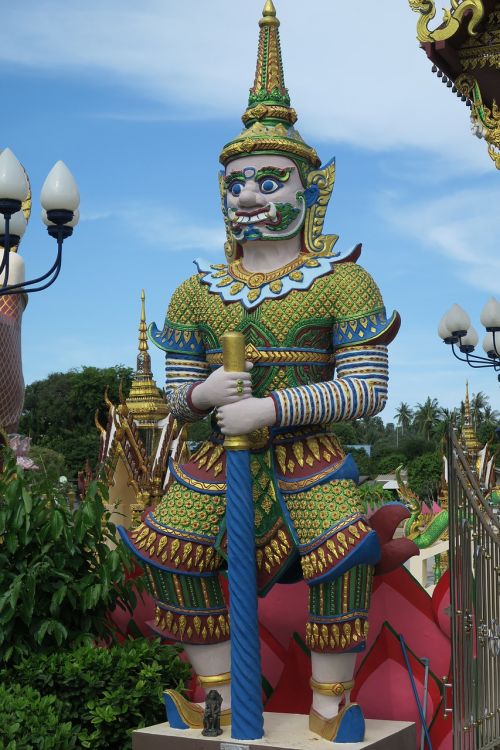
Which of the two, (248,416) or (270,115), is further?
(270,115)

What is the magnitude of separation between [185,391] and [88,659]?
4.26ft

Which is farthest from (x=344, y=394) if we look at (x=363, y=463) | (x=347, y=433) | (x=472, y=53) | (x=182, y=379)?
(x=347, y=433)

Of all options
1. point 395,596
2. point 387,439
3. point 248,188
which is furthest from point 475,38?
point 387,439

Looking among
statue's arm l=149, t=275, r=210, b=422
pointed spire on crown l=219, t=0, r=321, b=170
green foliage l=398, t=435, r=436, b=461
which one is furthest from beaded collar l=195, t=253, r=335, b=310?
green foliage l=398, t=435, r=436, b=461

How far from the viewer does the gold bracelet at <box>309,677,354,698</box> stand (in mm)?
4285

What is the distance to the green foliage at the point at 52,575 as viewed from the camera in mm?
4918

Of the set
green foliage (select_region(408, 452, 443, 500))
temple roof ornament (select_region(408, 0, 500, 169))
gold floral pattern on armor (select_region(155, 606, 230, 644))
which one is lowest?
gold floral pattern on armor (select_region(155, 606, 230, 644))

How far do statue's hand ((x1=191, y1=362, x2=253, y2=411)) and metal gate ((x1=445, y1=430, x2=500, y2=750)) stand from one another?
2.77 feet

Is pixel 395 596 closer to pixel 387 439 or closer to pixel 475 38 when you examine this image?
pixel 475 38

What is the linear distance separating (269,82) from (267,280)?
0.93 m

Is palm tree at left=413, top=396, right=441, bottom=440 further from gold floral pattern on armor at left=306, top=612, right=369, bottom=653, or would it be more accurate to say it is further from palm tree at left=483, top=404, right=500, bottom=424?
gold floral pattern on armor at left=306, top=612, right=369, bottom=653

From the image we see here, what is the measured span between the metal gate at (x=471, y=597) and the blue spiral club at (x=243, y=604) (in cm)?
78

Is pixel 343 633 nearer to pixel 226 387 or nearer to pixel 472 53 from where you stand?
pixel 226 387

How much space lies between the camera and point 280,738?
13.8 ft
